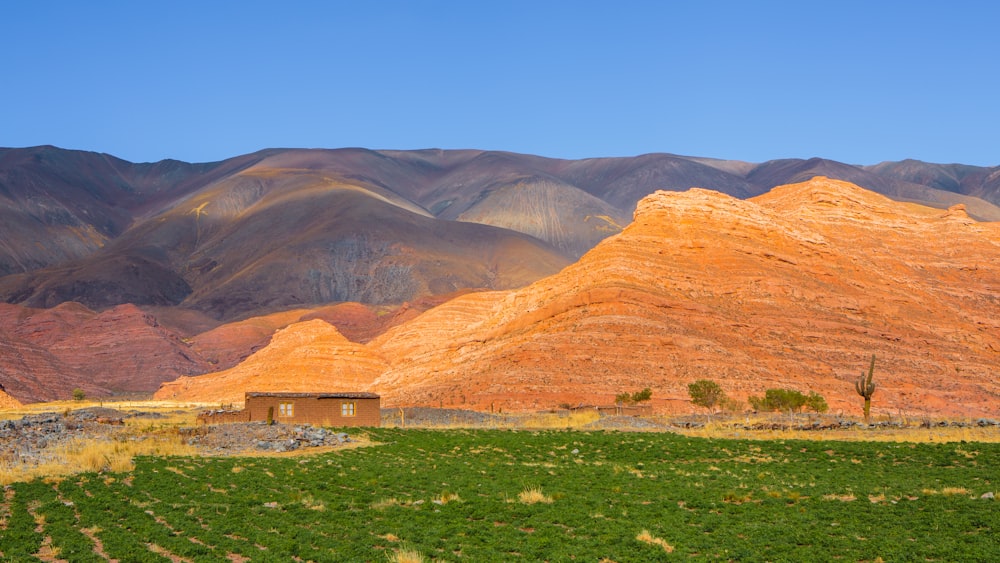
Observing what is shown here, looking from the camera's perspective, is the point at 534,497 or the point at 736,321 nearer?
the point at 534,497

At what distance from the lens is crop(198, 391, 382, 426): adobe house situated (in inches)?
2274

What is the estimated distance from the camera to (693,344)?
76.6 meters

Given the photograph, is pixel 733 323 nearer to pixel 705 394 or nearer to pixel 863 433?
pixel 705 394

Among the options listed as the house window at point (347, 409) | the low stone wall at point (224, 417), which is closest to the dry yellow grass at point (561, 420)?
the house window at point (347, 409)

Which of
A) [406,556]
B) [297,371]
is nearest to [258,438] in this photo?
[406,556]

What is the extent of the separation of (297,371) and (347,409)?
44.3 m

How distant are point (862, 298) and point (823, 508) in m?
67.4

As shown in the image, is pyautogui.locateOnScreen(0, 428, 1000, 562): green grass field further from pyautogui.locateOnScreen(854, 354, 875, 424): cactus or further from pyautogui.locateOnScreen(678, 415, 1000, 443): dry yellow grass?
pyautogui.locateOnScreen(854, 354, 875, 424): cactus

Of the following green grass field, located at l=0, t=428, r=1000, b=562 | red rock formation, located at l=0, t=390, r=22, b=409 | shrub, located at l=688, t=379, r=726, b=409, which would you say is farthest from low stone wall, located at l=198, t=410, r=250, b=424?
red rock formation, located at l=0, t=390, r=22, b=409

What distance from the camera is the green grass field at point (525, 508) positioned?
71.3 ft

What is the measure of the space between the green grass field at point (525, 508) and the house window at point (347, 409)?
1813cm

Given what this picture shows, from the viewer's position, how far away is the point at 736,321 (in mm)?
82125

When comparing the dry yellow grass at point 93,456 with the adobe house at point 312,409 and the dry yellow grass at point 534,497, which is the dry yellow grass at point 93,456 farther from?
the dry yellow grass at point 534,497

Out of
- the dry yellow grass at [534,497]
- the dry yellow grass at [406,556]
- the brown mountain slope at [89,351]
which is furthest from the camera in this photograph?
the brown mountain slope at [89,351]
